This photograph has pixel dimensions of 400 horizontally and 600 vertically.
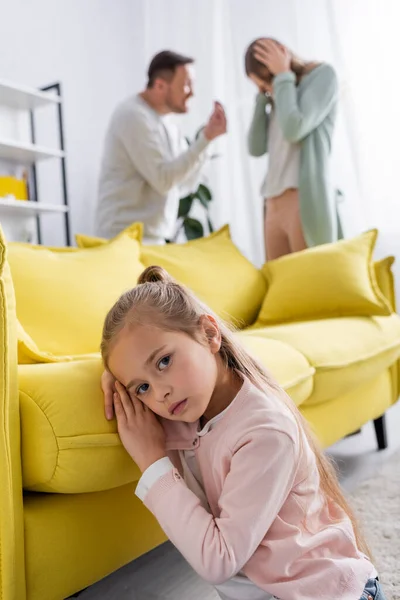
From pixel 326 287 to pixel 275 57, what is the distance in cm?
133

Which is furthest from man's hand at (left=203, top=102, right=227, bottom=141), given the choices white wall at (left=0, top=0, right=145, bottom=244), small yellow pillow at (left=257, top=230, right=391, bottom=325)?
white wall at (left=0, top=0, right=145, bottom=244)

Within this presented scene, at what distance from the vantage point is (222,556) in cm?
91

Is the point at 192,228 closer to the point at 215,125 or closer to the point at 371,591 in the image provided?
the point at 215,125

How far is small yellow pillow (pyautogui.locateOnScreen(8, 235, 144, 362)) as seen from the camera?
1.49m

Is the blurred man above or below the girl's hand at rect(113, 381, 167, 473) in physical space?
above

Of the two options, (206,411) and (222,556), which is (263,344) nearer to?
(206,411)

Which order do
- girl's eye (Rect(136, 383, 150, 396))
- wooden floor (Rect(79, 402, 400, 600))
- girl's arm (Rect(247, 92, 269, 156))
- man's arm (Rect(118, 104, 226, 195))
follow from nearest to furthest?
girl's eye (Rect(136, 383, 150, 396))
wooden floor (Rect(79, 402, 400, 600))
man's arm (Rect(118, 104, 226, 195))
girl's arm (Rect(247, 92, 269, 156))

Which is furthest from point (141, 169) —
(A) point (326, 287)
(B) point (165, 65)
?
(A) point (326, 287)

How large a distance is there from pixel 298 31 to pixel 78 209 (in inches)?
68.4

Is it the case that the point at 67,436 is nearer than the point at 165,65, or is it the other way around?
the point at 67,436

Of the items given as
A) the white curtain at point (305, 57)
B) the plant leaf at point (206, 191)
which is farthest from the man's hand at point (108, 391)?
the plant leaf at point (206, 191)

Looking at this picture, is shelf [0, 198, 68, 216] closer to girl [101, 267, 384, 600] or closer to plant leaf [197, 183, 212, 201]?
plant leaf [197, 183, 212, 201]

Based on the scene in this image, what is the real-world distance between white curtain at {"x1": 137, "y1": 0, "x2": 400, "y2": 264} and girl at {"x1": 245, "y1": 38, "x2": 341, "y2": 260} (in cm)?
82

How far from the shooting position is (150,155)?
109 inches
